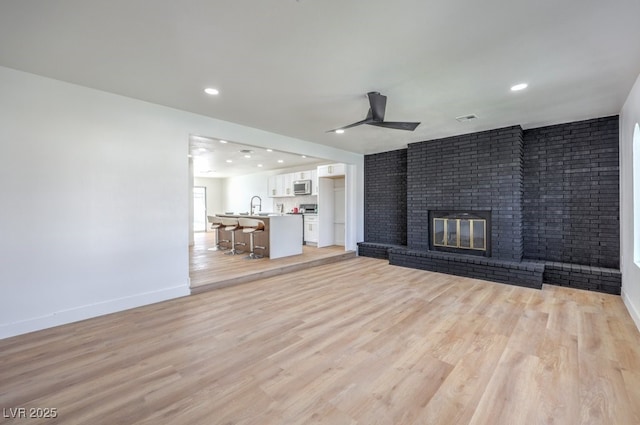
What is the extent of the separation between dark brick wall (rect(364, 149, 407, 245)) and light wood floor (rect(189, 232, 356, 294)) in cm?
97

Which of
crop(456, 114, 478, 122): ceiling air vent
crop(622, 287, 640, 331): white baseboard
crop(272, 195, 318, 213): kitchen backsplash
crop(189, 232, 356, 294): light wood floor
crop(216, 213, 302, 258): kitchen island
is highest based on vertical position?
crop(456, 114, 478, 122): ceiling air vent

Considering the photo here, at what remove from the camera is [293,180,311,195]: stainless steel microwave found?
8.29 m

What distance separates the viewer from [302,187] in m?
8.47

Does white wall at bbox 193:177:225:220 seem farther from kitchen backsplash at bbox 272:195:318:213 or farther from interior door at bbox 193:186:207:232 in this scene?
kitchen backsplash at bbox 272:195:318:213

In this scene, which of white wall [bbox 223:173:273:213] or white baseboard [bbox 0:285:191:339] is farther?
white wall [bbox 223:173:273:213]

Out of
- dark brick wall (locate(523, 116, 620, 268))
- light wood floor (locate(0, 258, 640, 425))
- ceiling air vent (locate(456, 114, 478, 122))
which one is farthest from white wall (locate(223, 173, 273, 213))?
dark brick wall (locate(523, 116, 620, 268))

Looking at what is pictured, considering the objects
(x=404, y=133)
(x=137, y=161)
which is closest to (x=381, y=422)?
(x=137, y=161)

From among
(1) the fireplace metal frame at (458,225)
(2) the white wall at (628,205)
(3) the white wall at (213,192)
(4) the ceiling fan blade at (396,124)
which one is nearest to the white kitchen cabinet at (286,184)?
(3) the white wall at (213,192)

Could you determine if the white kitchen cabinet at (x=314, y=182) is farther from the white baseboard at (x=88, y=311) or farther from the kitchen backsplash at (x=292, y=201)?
the white baseboard at (x=88, y=311)

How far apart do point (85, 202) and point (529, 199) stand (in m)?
6.58

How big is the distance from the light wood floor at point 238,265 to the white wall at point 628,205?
179 inches

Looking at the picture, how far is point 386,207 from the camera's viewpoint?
6.82 m

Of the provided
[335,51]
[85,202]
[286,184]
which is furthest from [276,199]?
[335,51]

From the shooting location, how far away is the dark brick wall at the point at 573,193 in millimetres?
4129
